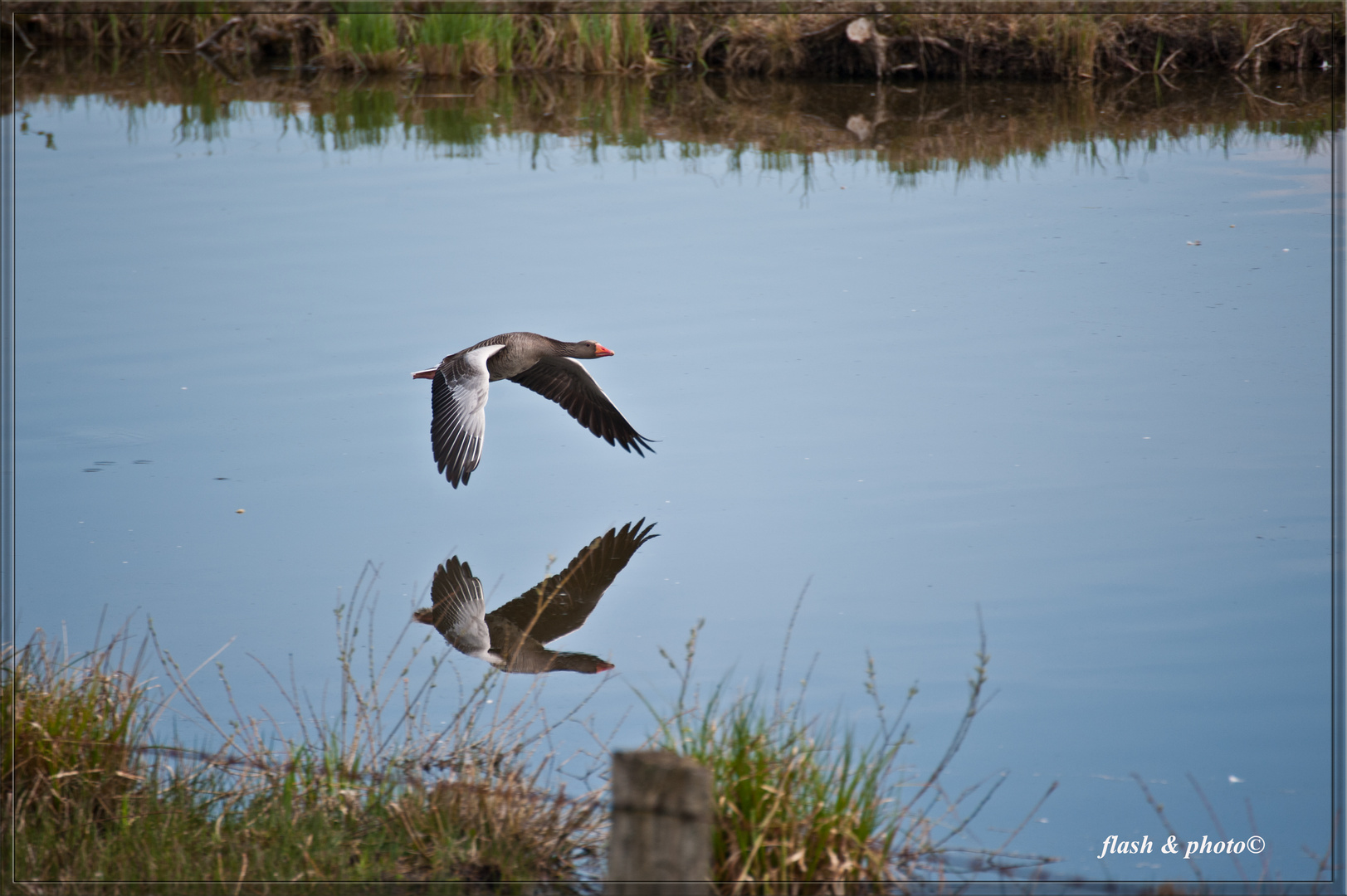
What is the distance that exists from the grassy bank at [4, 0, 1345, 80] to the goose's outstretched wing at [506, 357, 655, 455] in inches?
431

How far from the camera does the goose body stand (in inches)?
236

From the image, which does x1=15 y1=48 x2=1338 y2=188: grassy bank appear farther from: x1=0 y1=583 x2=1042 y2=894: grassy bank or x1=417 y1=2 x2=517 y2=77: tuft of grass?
x1=0 y1=583 x2=1042 y2=894: grassy bank

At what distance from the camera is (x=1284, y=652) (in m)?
4.63

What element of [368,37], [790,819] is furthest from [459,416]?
[368,37]

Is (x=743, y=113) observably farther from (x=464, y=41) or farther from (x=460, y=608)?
(x=460, y=608)

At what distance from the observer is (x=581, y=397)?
7.07m

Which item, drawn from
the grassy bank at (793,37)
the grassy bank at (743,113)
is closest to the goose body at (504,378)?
the grassy bank at (743,113)

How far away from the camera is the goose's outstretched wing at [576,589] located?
5070 mm

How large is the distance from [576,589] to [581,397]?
1910 mm

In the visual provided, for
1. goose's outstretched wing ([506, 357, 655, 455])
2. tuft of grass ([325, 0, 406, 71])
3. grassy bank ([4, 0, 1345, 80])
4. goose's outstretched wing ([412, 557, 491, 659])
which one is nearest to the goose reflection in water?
goose's outstretched wing ([412, 557, 491, 659])

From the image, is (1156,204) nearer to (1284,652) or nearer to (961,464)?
(961,464)

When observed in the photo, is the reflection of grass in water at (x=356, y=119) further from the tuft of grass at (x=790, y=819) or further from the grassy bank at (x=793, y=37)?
the tuft of grass at (x=790, y=819)

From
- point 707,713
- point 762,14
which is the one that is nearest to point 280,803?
point 707,713

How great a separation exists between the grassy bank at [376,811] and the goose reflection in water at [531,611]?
3.10 ft
